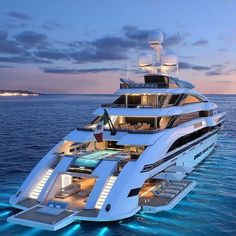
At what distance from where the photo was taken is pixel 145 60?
116ft

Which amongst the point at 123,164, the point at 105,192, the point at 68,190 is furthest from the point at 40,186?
the point at 123,164

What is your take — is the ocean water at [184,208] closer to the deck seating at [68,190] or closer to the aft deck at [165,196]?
the aft deck at [165,196]

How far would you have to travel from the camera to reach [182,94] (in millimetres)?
31953

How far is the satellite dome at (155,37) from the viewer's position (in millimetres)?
34906

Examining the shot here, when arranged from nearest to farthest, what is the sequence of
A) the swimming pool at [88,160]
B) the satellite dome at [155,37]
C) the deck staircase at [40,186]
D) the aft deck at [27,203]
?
the aft deck at [27,203] < the deck staircase at [40,186] < the swimming pool at [88,160] < the satellite dome at [155,37]

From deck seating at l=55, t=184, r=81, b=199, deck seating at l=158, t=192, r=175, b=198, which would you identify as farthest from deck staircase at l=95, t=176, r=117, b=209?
deck seating at l=158, t=192, r=175, b=198

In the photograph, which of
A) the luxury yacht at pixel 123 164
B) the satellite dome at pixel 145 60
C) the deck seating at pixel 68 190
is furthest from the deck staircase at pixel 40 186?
the satellite dome at pixel 145 60

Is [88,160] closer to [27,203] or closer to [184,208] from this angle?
[27,203]

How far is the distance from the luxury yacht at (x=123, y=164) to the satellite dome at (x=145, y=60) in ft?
4.74

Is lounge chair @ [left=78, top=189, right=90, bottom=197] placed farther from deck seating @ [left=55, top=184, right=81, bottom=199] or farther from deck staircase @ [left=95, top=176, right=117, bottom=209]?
deck staircase @ [left=95, top=176, right=117, bottom=209]

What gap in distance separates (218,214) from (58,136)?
38.1 metres

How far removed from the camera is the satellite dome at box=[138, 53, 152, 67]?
1389 inches

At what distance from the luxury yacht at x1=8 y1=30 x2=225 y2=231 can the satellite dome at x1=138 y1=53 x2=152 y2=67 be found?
1.45 metres

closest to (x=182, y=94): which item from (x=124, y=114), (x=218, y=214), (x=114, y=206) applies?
(x=124, y=114)
